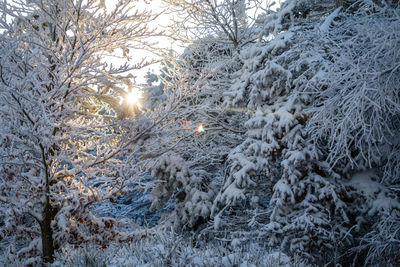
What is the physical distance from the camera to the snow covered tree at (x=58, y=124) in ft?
16.5

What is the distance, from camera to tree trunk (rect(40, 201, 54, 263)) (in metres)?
5.89

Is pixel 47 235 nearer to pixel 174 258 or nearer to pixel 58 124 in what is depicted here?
pixel 58 124

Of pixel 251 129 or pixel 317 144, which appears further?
pixel 251 129

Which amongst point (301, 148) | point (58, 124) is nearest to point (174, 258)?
point (58, 124)

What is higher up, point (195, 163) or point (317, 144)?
point (317, 144)

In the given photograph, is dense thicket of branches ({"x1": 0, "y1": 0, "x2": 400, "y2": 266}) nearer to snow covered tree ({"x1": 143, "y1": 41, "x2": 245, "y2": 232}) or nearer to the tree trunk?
the tree trunk

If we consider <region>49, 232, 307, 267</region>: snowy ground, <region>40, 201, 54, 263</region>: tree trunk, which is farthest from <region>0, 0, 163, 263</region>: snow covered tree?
<region>49, 232, 307, 267</region>: snowy ground

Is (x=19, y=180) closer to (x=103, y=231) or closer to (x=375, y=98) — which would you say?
(x=103, y=231)

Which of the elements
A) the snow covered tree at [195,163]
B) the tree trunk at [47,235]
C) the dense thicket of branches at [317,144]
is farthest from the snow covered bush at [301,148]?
the tree trunk at [47,235]

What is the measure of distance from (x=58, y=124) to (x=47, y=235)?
2.36 meters

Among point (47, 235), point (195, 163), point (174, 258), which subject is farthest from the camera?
point (195, 163)

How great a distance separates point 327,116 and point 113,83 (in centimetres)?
428

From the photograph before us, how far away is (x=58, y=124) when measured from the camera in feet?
16.3

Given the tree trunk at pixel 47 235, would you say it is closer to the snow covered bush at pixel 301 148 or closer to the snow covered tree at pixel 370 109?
the snow covered bush at pixel 301 148
